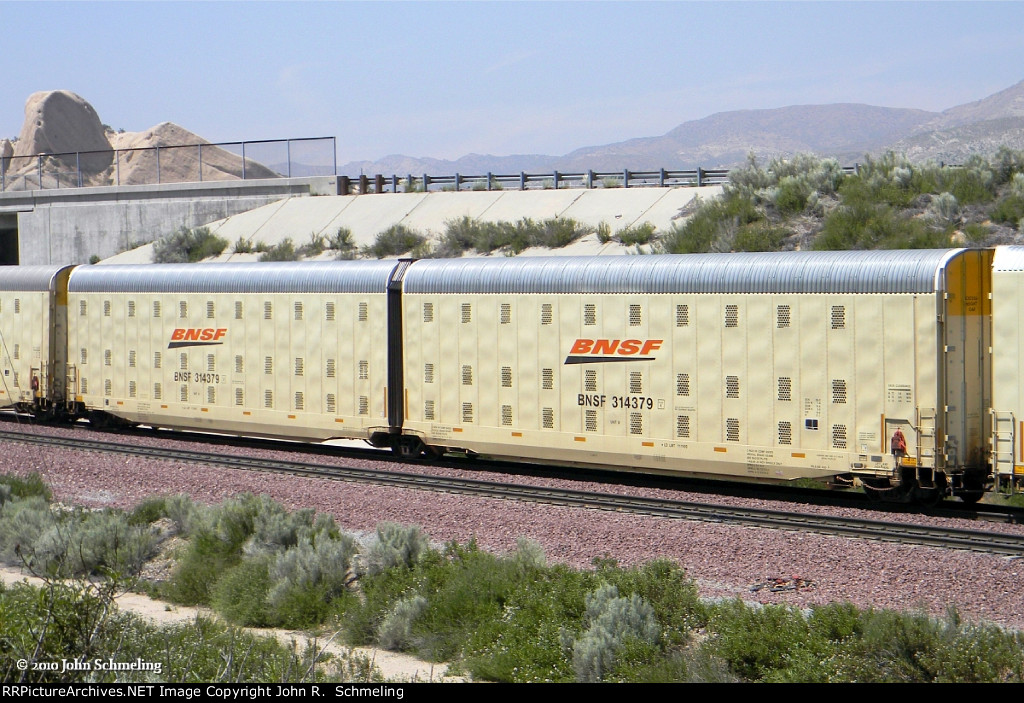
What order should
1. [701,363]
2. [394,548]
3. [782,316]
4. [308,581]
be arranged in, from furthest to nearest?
[701,363]
[782,316]
[394,548]
[308,581]

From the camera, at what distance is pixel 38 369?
25.9 m

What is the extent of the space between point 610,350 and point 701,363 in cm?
156

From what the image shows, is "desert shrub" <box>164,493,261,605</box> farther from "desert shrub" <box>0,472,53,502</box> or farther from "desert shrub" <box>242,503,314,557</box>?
"desert shrub" <box>0,472,53,502</box>

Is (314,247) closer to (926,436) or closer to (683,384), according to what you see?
(683,384)

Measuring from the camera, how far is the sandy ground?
996cm

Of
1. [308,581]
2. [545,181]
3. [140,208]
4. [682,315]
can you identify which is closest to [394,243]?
[545,181]

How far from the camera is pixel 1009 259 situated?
45.9 ft

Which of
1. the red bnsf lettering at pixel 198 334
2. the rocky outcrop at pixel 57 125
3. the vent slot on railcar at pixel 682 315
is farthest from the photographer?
the rocky outcrop at pixel 57 125

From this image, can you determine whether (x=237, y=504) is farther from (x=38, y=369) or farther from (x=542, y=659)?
(x=38, y=369)

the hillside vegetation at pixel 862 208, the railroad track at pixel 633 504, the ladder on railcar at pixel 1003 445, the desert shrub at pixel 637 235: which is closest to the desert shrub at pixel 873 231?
the hillside vegetation at pixel 862 208

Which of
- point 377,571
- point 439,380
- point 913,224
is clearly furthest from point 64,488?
point 913,224

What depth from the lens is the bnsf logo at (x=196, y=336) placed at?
879 inches

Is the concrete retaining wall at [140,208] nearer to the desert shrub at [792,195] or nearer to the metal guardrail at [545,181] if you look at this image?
the metal guardrail at [545,181]

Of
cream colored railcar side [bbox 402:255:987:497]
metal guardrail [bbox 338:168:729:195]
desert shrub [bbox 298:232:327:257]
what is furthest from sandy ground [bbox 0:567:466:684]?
metal guardrail [bbox 338:168:729:195]
